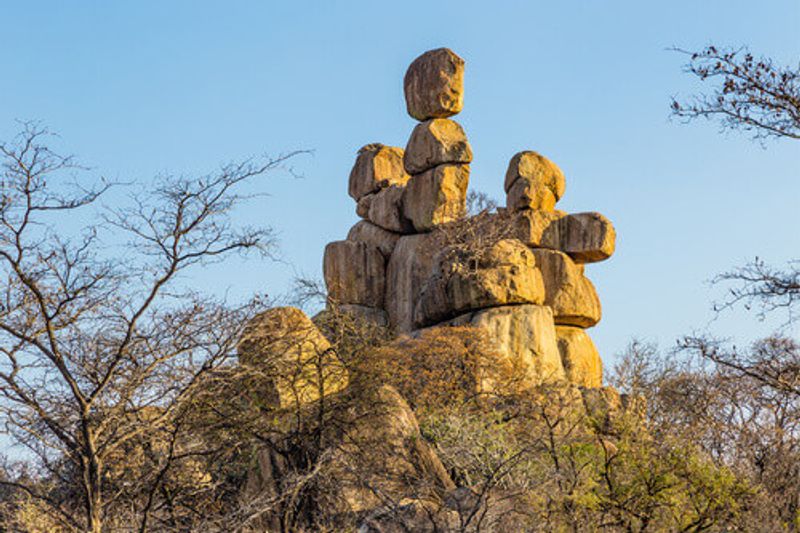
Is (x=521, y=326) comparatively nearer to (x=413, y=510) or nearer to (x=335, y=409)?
(x=335, y=409)

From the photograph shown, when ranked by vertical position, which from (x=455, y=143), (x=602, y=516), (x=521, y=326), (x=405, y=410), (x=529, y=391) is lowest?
(x=602, y=516)

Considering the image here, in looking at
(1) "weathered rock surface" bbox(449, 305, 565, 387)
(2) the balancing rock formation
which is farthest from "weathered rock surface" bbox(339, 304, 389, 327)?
(1) "weathered rock surface" bbox(449, 305, 565, 387)

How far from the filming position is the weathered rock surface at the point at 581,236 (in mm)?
30641

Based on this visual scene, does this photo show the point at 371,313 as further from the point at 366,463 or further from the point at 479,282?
the point at 366,463

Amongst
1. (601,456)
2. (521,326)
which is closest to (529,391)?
(521,326)

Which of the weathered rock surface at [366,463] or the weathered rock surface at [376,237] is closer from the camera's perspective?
the weathered rock surface at [366,463]

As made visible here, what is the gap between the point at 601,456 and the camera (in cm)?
1594

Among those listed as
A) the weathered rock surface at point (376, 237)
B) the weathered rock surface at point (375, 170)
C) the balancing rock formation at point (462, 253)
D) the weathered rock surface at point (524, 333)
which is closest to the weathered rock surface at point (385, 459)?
the weathered rock surface at point (524, 333)

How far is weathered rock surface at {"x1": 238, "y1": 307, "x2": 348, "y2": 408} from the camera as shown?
13.7 metres

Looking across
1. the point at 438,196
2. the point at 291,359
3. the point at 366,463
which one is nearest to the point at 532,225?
the point at 438,196

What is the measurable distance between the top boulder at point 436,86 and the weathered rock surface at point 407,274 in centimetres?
401

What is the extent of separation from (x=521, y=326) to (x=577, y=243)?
5.53 m

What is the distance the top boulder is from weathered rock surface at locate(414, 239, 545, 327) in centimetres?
672

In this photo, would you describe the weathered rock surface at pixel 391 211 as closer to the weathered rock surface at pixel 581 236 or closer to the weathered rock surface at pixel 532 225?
the weathered rock surface at pixel 532 225
